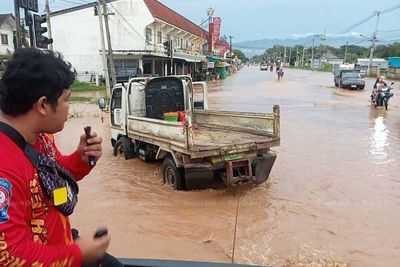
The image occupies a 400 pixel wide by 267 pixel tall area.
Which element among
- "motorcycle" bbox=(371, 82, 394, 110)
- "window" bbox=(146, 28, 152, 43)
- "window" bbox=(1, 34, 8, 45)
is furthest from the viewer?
"window" bbox=(1, 34, 8, 45)

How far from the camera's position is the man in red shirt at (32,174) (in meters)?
1.25

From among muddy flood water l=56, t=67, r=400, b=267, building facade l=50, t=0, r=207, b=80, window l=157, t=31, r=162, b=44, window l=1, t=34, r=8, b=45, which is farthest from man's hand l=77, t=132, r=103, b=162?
window l=1, t=34, r=8, b=45

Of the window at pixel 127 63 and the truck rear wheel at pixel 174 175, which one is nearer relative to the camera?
the truck rear wheel at pixel 174 175

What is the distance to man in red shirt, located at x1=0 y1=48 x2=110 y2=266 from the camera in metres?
1.25

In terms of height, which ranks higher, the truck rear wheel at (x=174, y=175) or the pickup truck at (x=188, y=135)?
the pickup truck at (x=188, y=135)

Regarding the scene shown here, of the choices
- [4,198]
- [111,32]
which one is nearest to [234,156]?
[4,198]

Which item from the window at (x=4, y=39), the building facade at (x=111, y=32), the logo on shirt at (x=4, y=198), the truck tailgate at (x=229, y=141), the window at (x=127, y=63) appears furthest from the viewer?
the window at (x=4, y=39)

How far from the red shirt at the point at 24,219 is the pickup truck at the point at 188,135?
4797 mm

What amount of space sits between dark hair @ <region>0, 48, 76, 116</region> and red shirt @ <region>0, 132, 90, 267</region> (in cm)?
14

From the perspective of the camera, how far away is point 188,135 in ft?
20.4

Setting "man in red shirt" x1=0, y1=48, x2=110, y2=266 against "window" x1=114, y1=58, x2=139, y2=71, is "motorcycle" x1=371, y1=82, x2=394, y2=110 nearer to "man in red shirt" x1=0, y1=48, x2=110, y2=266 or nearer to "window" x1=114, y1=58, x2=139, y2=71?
"window" x1=114, y1=58, x2=139, y2=71

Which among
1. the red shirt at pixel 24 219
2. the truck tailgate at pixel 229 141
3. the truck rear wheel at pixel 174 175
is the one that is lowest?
the truck rear wheel at pixel 174 175

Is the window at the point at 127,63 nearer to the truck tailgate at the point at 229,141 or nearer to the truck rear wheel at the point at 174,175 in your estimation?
the truck tailgate at the point at 229,141

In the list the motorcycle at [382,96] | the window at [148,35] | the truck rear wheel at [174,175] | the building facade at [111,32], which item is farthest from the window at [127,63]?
the truck rear wheel at [174,175]
